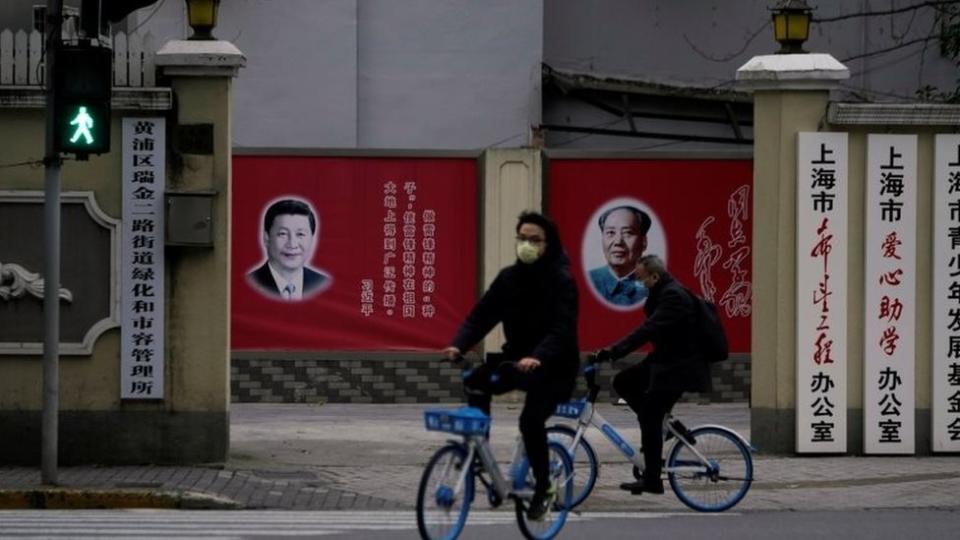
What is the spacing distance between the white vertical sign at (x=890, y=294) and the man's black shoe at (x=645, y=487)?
137 inches


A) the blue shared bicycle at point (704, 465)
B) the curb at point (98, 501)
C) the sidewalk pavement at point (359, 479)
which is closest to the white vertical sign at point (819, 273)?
the sidewalk pavement at point (359, 479)

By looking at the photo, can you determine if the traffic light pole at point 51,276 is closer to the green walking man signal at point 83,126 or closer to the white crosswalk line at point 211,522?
the green walking man signal at point 83,126

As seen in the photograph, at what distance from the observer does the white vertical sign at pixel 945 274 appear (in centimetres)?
1683

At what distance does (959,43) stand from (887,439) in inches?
231

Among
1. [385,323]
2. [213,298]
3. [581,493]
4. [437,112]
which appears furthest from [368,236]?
[581,493]

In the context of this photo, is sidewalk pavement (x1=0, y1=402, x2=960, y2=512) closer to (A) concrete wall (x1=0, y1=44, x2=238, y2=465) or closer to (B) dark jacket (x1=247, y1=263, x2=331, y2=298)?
(A) concrete wall (x1=0, y1=44, x2=238, y2=465)

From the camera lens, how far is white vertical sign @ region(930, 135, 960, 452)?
16828 mm

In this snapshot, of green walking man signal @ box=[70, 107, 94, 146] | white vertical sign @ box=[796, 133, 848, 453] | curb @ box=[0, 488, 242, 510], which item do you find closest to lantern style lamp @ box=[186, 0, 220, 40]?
green walking man signal @ box=[70, 107, 94, 146]

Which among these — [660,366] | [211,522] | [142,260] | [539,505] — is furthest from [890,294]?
[211,522]

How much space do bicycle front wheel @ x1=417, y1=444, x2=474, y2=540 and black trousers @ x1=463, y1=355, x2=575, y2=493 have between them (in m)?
0.51

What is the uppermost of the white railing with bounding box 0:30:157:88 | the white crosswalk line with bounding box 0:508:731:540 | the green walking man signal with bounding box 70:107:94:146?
the white railing with bounding box 0:30:157:88

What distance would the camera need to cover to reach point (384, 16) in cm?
2331

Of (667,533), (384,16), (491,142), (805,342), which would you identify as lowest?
(667,533)

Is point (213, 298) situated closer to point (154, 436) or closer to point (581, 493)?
point (154, 436)
